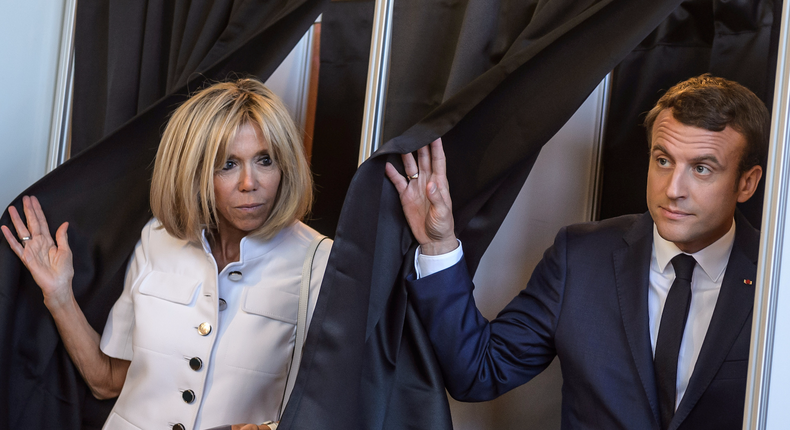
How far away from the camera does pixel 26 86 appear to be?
2.37m

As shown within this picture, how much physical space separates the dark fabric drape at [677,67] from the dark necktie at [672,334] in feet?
0.74

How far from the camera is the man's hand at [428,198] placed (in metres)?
1.54

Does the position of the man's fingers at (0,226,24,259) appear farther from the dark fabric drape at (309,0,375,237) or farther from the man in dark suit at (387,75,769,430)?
the man in dark suit at (387,75,769,430)

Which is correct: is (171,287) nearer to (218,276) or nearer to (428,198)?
(218,276)

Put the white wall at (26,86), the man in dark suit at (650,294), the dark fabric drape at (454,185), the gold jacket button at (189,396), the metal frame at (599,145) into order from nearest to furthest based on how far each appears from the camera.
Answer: the dark fabric drape at (454,185), the man in dark suit at (650,294), the gold jacket button at (189,396), the metal frame at (599,145), the white wall at (26,86)

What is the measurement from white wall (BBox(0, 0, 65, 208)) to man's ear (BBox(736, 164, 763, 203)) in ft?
7.27

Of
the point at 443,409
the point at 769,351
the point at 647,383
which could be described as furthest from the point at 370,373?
the point at 769,351

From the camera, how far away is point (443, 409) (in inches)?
61.5

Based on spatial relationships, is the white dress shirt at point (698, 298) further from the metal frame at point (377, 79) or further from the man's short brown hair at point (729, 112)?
the metal frame at point (377, 79)

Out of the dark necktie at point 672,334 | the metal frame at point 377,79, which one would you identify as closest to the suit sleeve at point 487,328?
the dark necktie at point 672,334

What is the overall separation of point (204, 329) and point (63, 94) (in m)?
1.25

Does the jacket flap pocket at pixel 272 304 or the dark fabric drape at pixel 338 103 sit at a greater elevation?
the dark fabric drape at pixel 338 103

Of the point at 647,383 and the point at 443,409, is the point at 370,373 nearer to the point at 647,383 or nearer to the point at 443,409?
the point at 443,409

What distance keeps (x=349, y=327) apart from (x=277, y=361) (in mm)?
389
